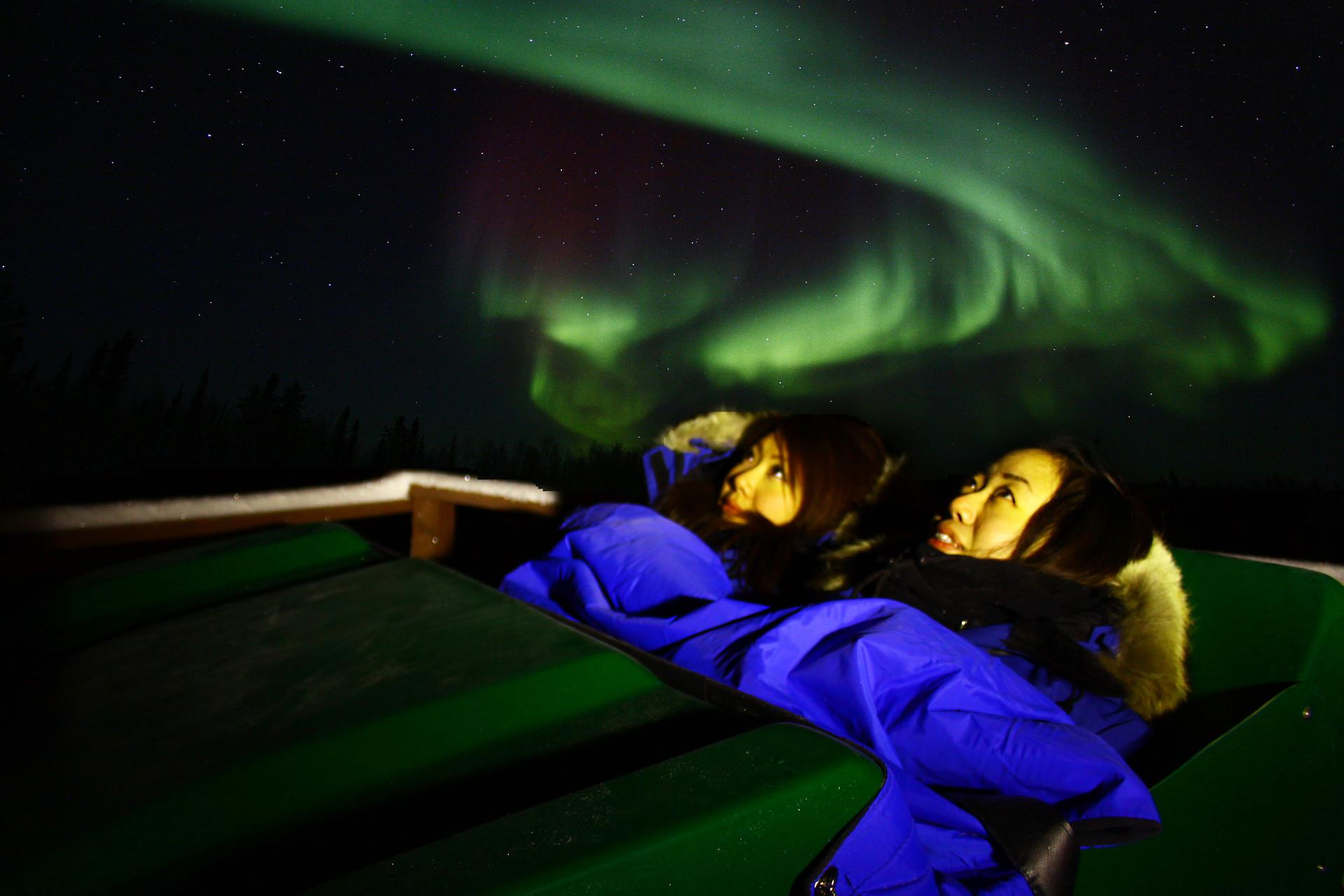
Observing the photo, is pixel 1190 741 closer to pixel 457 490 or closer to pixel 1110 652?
pixel 1110 652

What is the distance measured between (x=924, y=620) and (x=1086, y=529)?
2.29 feet

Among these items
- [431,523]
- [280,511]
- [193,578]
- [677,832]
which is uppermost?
[677,832]

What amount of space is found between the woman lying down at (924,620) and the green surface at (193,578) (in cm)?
42

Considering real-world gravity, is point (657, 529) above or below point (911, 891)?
above

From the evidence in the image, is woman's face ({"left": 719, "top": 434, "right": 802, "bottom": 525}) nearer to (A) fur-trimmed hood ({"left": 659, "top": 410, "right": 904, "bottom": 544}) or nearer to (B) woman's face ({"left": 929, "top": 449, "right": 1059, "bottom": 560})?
(A) fur-trimmed hood ({"left": 659, "top": 410, "right": 904, "bottom": 544})

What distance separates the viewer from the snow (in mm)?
1945

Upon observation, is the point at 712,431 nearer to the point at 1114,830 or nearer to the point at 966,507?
the point at 966,507

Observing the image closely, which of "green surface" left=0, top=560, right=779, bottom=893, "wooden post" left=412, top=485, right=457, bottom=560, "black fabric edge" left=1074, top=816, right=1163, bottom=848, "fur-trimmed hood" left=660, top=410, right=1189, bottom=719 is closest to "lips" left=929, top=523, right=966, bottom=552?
"fur-trimmed hood" left=660, top=410, right=1189, bottom=719

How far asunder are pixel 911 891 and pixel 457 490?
2405 mm

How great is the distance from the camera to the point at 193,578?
1.39m

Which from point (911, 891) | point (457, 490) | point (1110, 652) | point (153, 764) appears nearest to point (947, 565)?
point (1110, 652)

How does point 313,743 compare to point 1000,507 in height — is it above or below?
below

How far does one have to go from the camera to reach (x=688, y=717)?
76 cm

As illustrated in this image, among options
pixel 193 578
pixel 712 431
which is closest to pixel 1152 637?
pixel 712 431
